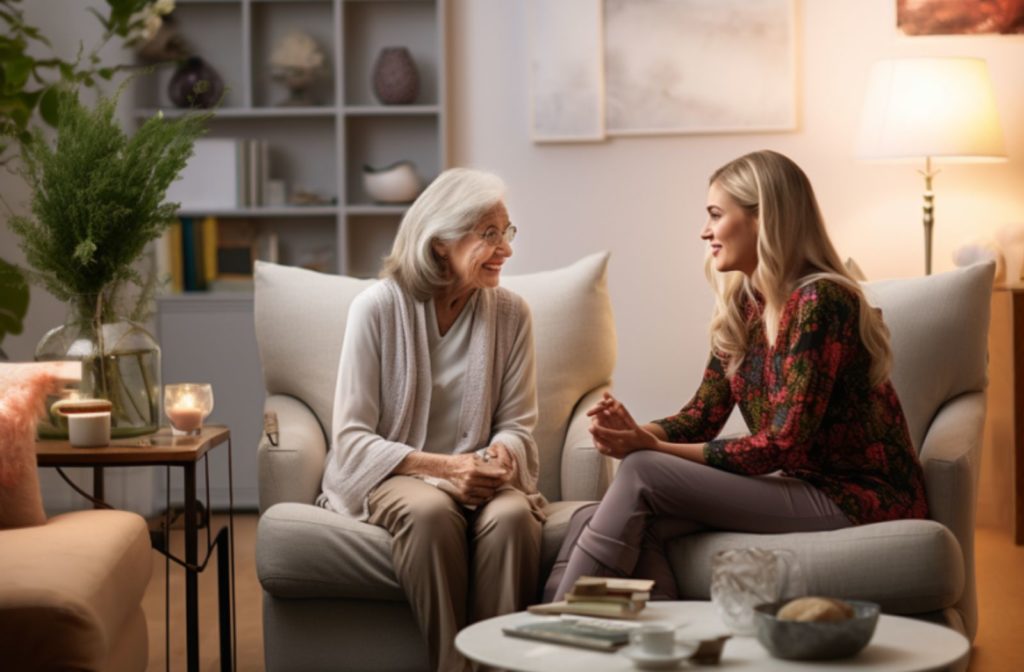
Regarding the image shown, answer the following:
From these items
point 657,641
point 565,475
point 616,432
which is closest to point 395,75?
point 565,475

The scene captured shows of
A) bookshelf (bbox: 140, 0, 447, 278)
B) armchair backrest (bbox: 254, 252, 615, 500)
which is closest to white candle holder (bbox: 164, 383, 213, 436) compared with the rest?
armchair backrest (bbox: 254, 252, 615, 500)

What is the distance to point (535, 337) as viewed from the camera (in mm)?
3303

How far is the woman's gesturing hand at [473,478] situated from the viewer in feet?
8.90

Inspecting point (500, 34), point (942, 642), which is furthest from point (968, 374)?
point (500, 34)

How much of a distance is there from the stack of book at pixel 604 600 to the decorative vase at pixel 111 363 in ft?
3.80

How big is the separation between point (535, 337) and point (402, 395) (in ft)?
1.74

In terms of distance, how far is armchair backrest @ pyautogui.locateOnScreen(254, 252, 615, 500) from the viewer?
324 centimetres

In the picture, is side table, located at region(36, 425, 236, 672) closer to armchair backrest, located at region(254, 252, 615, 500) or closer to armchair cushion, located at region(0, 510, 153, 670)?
armchair cushion, located at region(0, 510, 153, 670)

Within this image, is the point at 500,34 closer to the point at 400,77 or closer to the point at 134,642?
the point at 400,77

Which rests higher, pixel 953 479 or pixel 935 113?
pixel 935 113

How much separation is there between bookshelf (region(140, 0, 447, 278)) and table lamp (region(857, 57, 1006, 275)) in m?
1.63

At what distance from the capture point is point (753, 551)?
75.6 inches

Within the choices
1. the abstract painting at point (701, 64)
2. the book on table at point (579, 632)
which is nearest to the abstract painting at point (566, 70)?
the abstract painting at point (701, 64)

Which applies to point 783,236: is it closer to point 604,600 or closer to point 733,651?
point 604,600
